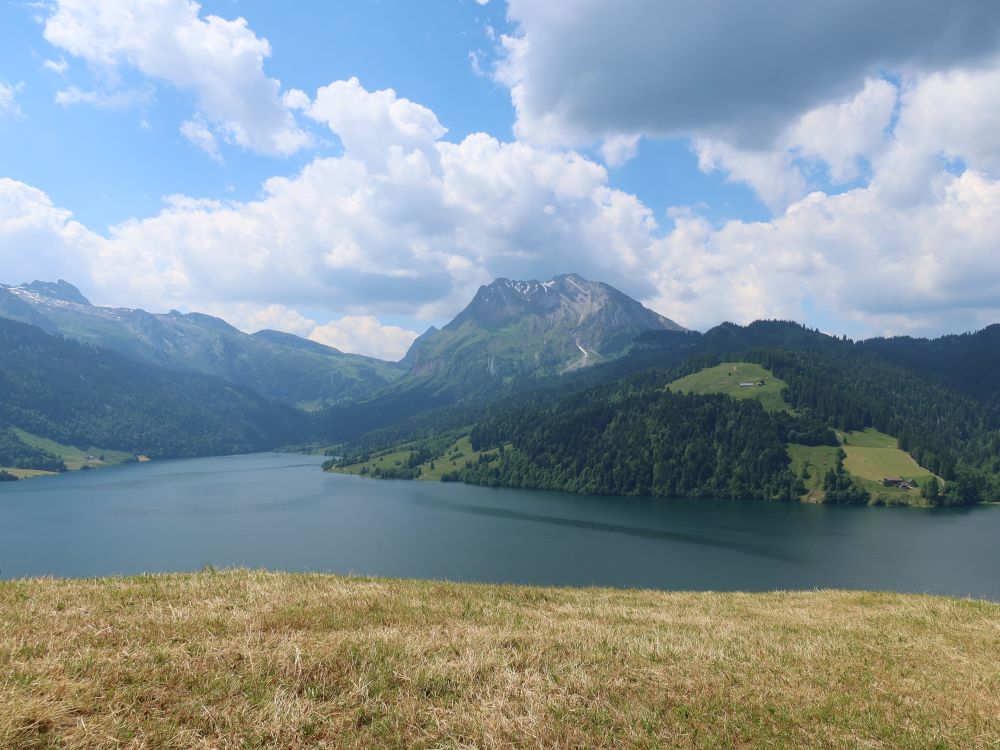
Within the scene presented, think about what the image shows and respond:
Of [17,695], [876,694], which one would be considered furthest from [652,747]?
[17,695]

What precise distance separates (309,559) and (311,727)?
11671 cm

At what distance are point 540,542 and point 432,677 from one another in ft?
411

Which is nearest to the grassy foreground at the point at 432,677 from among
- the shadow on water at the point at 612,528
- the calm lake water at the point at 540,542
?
the calm lake water at the point at 540,542

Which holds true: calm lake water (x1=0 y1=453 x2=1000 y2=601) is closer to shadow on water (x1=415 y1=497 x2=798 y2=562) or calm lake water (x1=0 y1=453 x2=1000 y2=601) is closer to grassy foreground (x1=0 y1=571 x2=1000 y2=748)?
shadow on water (x1=415 y1=497 x2=798 y2=562)

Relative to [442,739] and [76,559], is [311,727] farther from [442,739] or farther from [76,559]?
[76,559]

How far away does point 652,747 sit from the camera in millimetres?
7723

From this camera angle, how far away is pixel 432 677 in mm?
9641

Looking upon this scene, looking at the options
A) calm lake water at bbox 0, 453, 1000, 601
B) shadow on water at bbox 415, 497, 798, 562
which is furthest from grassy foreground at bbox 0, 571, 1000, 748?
shadow on water at bbox 415, 497, 798, 562

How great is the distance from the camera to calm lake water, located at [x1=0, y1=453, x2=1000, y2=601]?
3967 inches

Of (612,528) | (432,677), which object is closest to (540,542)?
(612,528)

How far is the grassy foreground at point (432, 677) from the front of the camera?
25.4 ft

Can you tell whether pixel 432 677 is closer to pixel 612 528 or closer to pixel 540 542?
pixel 540 542

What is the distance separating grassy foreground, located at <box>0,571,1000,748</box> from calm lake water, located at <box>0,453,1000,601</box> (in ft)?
→ 220

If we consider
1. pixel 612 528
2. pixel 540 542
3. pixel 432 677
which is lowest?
pixel 540 542
